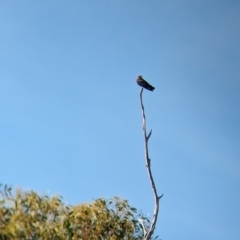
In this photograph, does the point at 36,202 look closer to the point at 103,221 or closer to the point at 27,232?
the point at 27,232

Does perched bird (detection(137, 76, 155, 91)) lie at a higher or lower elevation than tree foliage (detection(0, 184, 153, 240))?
higher

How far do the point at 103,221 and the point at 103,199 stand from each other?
3.54 ft

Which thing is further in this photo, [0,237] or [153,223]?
[153,223]

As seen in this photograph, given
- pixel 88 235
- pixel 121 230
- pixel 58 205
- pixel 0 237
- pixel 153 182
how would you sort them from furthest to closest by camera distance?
pixel 121 230
pixel 88 235
pixel 153 182
pixel 58 205
pixel 0 237

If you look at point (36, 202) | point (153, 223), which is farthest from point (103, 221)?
point (36, 202)

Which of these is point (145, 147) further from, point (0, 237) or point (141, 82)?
point (0, 237)

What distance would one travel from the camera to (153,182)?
21.4 meters

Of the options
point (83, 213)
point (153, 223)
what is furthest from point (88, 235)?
point (153, 223)

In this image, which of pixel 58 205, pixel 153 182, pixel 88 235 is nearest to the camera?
pixel 58 205

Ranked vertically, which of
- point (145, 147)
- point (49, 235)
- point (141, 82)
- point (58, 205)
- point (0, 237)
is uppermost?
point (141, 82)

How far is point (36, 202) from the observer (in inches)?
742

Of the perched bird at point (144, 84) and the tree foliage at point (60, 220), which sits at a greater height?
the perched bird at point (144, 84)

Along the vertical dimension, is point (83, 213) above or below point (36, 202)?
above

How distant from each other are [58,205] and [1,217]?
2.93 meters
